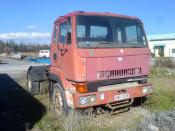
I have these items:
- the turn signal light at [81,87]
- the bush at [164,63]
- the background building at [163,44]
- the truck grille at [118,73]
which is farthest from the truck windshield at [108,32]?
the background building at [163,44]

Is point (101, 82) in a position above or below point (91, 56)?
below

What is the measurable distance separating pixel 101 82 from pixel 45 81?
4188 mm

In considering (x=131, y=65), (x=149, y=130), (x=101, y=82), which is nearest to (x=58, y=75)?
(x=101, y=82)

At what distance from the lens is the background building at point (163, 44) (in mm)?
63781

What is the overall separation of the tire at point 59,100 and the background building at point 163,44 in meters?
55.6

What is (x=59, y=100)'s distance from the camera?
27.1ft

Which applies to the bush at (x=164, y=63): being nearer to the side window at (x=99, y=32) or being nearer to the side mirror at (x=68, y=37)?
the side window at (x=99, y=32)

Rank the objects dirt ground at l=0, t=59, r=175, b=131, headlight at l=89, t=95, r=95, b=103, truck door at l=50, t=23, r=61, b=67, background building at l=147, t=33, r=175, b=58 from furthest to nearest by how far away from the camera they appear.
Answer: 1. background building at l=147, t=33, r=175, b=58
2. truck door at l=50, t=23, r=61, b=67
3. headlight at l=89, t=95, r=95, b=103
4. dirt ground at l=0, t=59, r=175, b=131

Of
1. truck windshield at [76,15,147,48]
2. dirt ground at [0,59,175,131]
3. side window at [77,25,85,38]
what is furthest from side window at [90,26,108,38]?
dirt ground at [0,59,175,131]

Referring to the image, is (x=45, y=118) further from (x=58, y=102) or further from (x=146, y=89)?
(x=146, y=89)

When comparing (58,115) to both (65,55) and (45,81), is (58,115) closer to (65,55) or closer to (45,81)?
(65,55)

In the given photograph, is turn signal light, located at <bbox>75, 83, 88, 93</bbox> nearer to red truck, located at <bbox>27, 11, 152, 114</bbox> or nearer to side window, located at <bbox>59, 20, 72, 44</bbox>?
red truck, located at <bbox>27, 11, 152, 114</bbox>

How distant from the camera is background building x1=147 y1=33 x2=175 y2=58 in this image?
209 feet

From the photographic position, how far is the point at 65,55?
776cm
